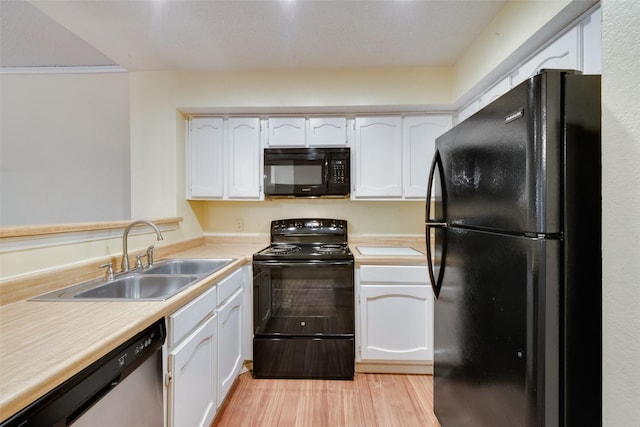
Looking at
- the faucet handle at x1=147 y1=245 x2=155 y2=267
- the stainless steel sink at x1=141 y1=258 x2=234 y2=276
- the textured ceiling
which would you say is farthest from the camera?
the stainless steel sink at x1=141 y1=258 x2=234 y2=276

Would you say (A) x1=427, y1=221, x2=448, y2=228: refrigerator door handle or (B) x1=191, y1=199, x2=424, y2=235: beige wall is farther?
(B) x1=191, y1=199, x2=424, y2=235: beige wall

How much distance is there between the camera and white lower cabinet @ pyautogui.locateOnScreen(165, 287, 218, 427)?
1068 mm

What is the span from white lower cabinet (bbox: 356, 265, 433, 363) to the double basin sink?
1.06m

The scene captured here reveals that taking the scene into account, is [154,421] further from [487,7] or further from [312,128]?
[487,7]

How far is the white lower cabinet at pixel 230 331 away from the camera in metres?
Answer: 1.58

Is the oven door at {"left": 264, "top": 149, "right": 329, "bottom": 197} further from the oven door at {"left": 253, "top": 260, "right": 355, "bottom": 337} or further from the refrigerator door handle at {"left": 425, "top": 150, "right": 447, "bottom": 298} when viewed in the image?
the refrigerator door handle at {"left": 425, "top": 150, "right": 447, "bottom": 298}

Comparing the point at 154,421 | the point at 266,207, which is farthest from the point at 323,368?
the point at 266,207

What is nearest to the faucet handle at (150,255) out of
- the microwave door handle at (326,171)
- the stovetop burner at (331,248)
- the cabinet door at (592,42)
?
the stovetop burner at (331,248)

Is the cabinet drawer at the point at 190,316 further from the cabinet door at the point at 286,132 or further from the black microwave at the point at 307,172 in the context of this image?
the cabinet door at the point at 286,132

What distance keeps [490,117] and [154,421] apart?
1.60 metres

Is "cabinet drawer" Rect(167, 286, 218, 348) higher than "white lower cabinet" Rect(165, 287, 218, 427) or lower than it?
higher

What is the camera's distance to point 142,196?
235 cm

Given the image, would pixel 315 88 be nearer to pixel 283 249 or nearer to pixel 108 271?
pixel 283 249

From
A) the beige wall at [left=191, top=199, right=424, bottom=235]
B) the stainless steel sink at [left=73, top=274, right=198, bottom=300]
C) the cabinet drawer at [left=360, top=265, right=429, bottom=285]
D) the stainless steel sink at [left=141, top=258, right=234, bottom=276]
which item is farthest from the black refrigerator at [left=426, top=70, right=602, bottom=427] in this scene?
the beige wall at [left=191, top=199, right=424, bottom=235]
